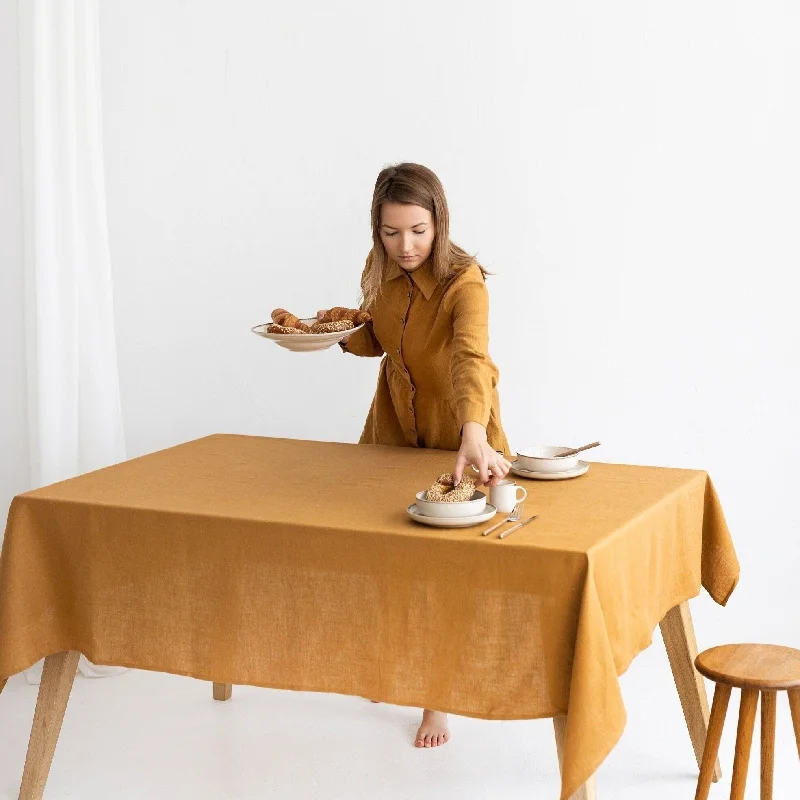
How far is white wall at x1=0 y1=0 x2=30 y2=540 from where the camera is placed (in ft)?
11.4

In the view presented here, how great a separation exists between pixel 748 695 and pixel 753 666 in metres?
0.06

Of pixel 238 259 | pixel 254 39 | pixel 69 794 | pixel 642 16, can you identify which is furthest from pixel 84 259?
pixel 642 16

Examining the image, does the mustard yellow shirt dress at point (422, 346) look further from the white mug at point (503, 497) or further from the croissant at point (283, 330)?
the white mug at point (503, 497)

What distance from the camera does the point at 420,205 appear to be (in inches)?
108

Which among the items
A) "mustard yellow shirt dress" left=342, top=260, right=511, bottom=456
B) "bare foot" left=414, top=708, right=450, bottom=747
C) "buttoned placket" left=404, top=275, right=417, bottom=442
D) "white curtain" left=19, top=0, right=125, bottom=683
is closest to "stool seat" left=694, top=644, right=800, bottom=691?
"mustard yellow shirt dress" left=342, top=260, right=511, bottom=456

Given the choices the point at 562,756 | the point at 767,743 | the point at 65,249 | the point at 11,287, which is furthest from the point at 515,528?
the point at 11,287

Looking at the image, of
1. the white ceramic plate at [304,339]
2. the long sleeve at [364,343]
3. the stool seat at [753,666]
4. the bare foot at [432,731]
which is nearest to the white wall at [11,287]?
the long sleeve at [364,343]

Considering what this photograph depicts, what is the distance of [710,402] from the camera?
355 centimetres

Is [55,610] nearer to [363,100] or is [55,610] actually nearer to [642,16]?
[363,100]

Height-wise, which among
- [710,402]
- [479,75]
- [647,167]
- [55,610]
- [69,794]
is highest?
[479,75]

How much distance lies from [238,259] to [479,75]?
967 mm

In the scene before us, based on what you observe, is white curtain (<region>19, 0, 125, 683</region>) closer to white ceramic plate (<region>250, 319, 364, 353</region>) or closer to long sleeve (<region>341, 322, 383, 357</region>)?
long sleeve (<region>341, 322, 383, 357</region>)

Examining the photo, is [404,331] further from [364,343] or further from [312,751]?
[312,751]

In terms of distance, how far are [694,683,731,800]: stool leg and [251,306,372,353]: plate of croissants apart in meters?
1.12
